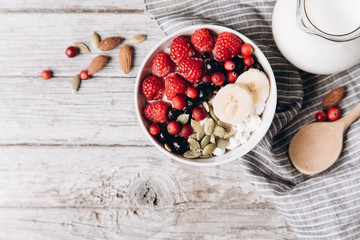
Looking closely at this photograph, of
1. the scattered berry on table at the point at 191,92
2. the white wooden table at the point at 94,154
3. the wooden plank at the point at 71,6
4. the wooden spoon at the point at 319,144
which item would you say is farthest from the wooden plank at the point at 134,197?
the wooden plank at the point at 71,6

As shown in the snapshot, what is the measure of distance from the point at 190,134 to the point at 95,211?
0.39m

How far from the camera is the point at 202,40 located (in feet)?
2.45

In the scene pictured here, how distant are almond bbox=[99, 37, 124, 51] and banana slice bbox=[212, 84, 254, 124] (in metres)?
0.34

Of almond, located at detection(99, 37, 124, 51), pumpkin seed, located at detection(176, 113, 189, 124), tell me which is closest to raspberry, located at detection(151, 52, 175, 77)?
pumpkin seed, located at detection(176, 113, 189, 124)

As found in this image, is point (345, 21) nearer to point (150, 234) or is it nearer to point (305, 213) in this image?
point (305, 213)

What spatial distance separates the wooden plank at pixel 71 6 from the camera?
3.07 ft

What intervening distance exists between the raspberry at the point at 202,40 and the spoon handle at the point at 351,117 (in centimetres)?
39

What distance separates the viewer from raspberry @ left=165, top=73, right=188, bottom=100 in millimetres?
740

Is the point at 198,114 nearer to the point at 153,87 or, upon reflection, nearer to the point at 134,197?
the point at 153,87

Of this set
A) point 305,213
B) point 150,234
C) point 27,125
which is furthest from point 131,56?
point 305,213

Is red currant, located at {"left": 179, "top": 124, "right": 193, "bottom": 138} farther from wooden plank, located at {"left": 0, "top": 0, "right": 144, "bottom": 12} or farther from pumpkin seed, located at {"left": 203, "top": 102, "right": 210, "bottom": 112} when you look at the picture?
wooden plank, located at {"left": 0, "top": 0, "right": 144, "bottom": 12}

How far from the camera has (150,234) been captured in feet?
3.12

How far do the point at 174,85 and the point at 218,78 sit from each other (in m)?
0.09

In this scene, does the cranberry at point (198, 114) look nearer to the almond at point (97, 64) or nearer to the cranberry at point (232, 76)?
the cranberry at point (232, 76)
